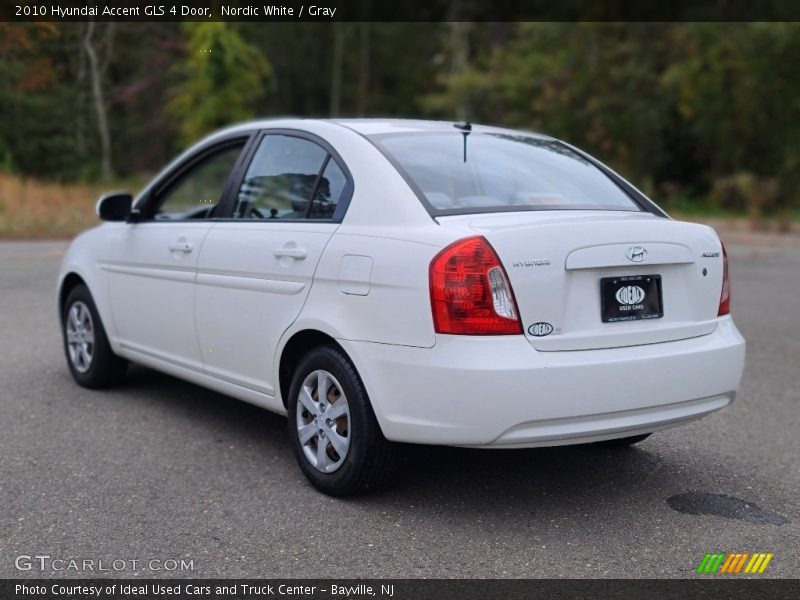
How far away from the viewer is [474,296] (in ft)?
12.9

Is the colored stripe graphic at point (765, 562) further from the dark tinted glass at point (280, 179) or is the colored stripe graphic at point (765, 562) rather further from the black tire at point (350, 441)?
the dark tinted glass at point (280, 179)

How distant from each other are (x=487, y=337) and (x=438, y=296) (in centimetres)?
25

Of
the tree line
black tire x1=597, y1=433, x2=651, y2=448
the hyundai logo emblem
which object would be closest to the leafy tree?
the tree line

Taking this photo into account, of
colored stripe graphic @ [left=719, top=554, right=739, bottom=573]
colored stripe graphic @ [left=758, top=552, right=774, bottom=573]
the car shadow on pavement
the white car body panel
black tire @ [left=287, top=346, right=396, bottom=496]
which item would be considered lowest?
the car shadow on pavement

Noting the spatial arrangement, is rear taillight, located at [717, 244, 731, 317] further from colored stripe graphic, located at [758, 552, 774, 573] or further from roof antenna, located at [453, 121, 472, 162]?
roof antenna, located at [453, 121, 472, 162]

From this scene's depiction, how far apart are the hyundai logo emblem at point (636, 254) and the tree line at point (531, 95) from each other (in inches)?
488

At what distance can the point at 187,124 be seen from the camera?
28141 millimetres

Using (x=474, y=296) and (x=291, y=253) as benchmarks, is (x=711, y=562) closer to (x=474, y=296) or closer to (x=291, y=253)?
(x=474, y=296)

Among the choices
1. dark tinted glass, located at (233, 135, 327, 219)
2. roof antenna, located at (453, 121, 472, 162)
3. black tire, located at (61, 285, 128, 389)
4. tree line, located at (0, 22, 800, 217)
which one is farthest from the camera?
tree line, located at (0, 22, 800, 217)

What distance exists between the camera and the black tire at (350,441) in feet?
13.9

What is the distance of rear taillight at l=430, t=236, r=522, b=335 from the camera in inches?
155

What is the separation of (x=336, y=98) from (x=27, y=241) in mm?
40285

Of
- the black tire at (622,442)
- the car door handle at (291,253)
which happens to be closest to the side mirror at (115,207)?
the car door handle at (291,253)

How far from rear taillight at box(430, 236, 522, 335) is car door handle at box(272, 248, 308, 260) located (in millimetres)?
865
